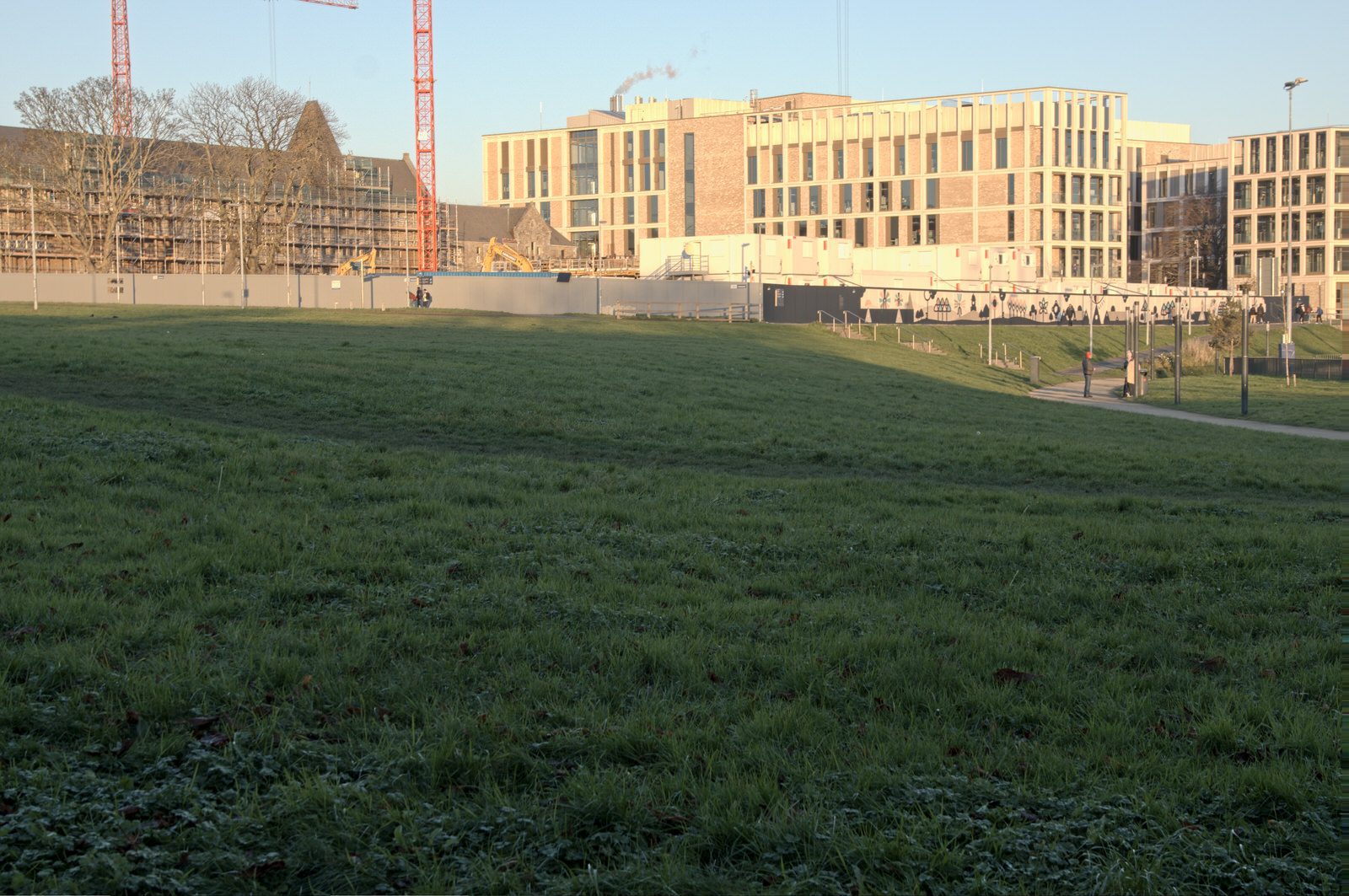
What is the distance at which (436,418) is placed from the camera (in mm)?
19219

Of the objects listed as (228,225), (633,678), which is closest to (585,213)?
(228,225)

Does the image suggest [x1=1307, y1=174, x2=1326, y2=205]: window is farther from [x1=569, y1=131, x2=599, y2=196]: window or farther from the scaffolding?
the scaffolding

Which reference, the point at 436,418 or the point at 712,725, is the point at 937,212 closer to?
the point at 436,418

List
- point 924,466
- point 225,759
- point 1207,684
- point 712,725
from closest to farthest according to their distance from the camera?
point 225,759 < point 712,725 < point 1207,684 < point 924,466

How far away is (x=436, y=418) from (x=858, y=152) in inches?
4097

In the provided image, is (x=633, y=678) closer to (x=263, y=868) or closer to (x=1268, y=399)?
(x=263, y=868)

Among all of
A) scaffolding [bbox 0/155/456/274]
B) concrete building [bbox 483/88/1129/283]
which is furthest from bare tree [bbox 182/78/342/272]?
concrete building [bbox 483/88/1129/283]

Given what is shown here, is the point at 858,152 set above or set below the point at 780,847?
above

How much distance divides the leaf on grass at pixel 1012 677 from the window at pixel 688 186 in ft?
395

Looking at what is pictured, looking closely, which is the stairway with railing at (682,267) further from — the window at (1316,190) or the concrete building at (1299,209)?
the window at (1316,190)

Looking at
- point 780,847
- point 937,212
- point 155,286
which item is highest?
point 937,212

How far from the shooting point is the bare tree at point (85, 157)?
72.7 metres

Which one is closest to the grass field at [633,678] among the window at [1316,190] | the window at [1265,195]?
the window at [1316,190]

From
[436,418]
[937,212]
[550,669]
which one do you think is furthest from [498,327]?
[937,212]
